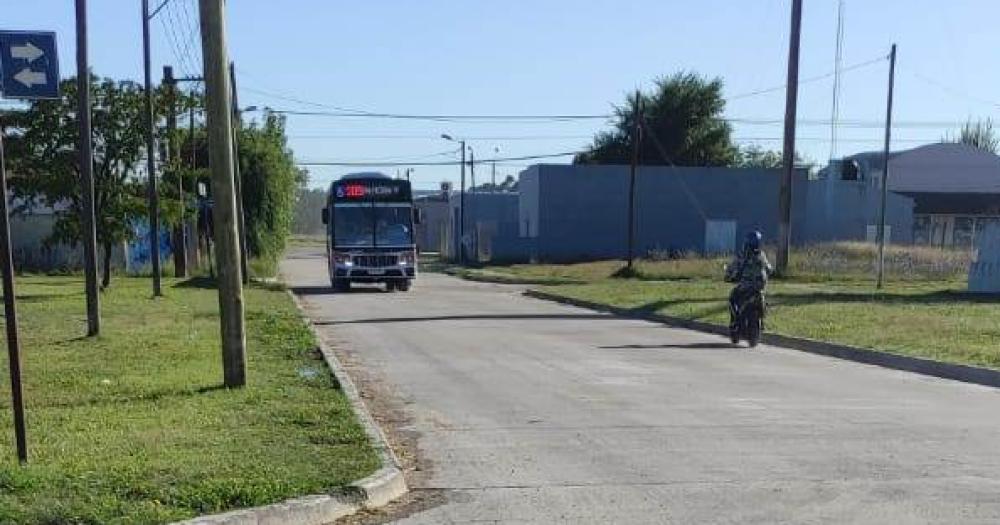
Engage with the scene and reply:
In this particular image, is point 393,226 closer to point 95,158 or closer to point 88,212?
point 95,158

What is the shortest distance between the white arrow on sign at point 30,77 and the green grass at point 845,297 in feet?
39.6

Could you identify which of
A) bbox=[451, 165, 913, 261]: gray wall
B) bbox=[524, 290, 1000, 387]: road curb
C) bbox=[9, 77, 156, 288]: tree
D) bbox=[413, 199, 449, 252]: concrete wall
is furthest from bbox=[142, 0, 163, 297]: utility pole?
bbox=[413, 199, 449, 252]: concrete wall

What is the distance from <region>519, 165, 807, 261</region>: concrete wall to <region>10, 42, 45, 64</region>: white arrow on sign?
52.1m

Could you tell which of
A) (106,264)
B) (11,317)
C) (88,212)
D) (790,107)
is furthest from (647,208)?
(11,317)

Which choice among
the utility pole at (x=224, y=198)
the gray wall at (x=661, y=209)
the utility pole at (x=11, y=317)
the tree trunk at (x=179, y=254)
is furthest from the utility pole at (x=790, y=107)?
the utility pole at (x=11, y=317)

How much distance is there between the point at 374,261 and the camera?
3378 cm

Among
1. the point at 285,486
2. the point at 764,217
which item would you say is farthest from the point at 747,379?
the point at 764,217

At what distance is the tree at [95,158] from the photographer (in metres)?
27.4

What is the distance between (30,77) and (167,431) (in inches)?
113

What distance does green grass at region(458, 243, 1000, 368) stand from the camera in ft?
58.7

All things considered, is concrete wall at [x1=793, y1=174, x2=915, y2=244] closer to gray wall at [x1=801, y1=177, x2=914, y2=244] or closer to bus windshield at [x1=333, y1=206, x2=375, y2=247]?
gray wall at [x1=801, y1=177, x2=914, y2=244]

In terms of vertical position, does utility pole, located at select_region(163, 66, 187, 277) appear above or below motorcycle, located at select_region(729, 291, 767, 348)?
above

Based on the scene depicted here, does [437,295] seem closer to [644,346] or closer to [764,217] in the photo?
[644,346]

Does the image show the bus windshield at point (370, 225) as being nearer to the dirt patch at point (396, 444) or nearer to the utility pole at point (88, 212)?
the utility pole at point (88, 212)
